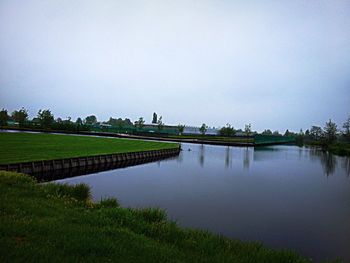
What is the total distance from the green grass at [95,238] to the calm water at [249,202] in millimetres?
3397

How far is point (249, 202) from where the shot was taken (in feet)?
54.0

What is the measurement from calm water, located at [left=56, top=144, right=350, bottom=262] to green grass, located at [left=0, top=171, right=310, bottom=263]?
3.40m

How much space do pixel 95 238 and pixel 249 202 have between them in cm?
1185

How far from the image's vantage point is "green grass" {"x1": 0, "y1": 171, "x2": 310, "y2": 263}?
5.24 m

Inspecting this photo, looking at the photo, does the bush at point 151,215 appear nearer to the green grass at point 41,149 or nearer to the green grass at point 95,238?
the green grass at point 95,238

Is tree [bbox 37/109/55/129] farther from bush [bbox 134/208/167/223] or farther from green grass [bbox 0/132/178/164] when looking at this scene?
bush [bbox 134/208/167/223]

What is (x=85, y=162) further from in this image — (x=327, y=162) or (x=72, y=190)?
(x=327, y=162)

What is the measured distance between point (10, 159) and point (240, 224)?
45.4ft

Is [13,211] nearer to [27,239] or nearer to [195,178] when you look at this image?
[27,239]

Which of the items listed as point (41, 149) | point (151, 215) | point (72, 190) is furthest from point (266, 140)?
point (151, 215)

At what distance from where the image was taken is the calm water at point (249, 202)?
37.0ft

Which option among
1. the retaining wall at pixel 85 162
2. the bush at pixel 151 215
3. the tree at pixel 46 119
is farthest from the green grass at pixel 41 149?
the tree at pixel 46 119

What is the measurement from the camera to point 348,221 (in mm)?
13914

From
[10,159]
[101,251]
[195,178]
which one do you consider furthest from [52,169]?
[101,251]
